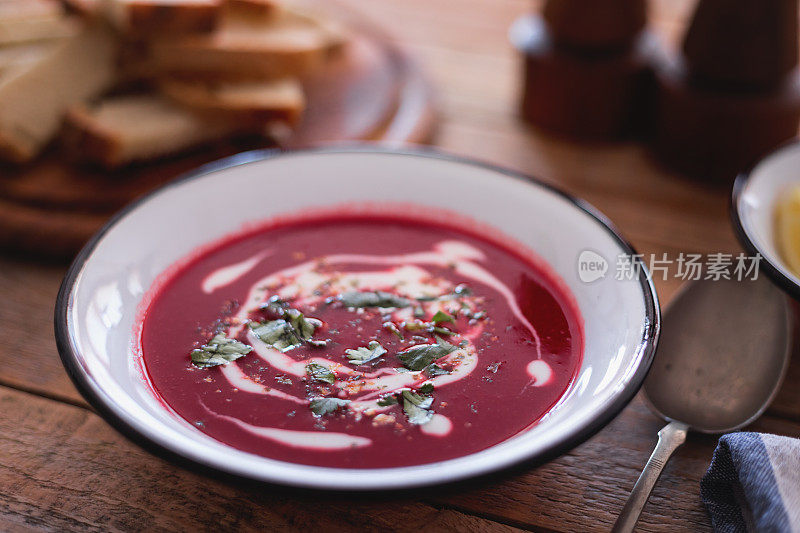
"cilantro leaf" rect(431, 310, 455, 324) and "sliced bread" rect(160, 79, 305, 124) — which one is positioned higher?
"sliced bread" rect(160, 79, 305, 124)

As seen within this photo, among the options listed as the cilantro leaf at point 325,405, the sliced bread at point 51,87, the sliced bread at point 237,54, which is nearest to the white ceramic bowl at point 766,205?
the cilantro leaf at point 325,405

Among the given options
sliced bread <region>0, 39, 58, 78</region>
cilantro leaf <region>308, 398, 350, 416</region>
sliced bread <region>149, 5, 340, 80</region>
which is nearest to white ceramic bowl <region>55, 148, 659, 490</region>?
cilantro leaf <region>308, 398, 350, 416</region>

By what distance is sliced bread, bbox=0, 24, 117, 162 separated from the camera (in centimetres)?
229

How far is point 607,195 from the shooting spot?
7.84 ft

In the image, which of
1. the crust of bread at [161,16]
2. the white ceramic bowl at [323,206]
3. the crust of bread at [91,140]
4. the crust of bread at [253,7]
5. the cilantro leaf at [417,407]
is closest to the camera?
the white ceramic bowl at [323,206]

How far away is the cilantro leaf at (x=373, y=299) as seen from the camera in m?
1.66

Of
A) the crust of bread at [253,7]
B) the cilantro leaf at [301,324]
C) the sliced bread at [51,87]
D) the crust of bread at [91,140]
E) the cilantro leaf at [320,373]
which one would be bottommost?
the cilantro leaf at [320,373]

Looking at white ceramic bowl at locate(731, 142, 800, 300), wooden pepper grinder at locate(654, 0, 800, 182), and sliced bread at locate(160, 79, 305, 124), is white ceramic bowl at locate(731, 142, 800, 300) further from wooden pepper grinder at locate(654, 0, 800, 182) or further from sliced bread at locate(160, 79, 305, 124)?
sliced bread at locate(160, 79, 305, 124)

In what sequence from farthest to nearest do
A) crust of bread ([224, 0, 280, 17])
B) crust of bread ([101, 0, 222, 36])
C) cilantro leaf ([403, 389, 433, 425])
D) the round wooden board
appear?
1. crust of bread ([224, 0, 280, 17])
2. crust of bread ([101, 0, 222, 36])
3. the round wooden board
4. cilantro leaf ([403, 389, 433, 425])

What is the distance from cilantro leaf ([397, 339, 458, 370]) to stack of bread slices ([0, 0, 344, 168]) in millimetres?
1138

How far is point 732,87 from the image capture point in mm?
2336

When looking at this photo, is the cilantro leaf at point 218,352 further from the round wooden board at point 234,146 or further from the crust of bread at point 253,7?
the crust of bread at point 253,7

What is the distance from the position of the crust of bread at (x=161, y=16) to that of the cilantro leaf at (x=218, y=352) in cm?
127

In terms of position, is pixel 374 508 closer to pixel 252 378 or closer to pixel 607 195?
pixel 252 378
